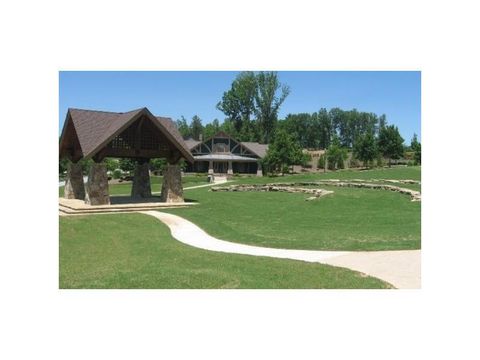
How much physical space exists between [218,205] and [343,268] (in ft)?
42.0

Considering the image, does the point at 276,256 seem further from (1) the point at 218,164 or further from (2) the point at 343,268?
(1) the point at 218,164


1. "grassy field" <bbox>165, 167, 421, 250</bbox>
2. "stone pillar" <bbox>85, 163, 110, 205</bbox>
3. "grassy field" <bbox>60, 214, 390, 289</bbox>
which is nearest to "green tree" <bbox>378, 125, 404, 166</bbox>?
"grassy field" <bbox>165, 167, 421, 250</bbox>

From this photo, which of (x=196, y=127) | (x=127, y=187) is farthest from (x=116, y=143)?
(x=196, y=127)

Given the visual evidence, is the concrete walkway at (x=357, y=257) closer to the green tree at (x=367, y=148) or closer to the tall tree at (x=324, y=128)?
the green tree at (x=367, y=148)

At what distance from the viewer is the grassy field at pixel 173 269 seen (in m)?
8.89

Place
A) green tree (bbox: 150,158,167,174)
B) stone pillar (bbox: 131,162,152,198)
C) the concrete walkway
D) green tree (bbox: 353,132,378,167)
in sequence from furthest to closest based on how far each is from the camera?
A: green tree (bbox: 353,132,378,167)
green tree (bbox: 150,158,167,174)
stone pillar (bbox: 131,162,152,198)
the concrete walkway

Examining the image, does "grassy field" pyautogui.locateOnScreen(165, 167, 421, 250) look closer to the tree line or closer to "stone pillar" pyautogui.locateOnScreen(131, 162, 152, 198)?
"stone pillar" pyautogui.locateOnScreen(131, 162, 152, 198)

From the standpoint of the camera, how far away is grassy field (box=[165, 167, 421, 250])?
12.7 meters

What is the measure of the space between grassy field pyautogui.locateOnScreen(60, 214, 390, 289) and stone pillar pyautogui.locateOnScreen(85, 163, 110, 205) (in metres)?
7.04

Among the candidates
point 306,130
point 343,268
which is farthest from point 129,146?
point 306,130

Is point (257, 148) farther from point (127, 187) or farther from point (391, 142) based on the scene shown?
point (127, 187)

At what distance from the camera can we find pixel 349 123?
8788 cm

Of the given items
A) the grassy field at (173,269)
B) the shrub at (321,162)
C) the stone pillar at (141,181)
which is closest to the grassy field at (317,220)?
the grassy field at (173,269)

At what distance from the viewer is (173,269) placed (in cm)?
976
